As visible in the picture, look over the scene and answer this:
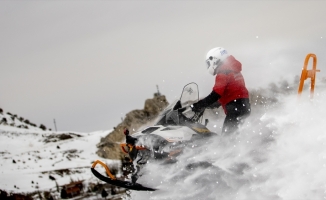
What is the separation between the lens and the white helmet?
6621mm

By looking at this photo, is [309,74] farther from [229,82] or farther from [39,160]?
[39,160]

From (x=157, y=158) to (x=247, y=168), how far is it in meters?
1.51

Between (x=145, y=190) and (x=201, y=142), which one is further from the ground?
(x=201, y=142)

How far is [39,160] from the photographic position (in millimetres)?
30688

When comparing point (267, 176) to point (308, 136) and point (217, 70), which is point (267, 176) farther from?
point (217, 70)

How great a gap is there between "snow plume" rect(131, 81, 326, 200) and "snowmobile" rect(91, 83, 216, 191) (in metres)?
0.15

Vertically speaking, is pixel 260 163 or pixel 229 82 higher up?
pixel 229 82

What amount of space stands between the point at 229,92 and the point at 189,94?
2.52 feet

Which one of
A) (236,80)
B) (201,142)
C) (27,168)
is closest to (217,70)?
(236,80)

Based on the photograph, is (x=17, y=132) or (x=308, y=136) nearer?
(x=308, y=136)

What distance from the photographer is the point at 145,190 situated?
6105 mm

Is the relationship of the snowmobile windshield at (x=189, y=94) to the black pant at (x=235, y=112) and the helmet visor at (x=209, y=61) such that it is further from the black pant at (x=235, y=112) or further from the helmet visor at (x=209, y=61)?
the black pant at (x=235, y=112)

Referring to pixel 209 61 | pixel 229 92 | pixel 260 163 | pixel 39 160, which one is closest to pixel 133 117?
pixel 39 160

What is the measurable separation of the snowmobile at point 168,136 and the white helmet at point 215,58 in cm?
53
